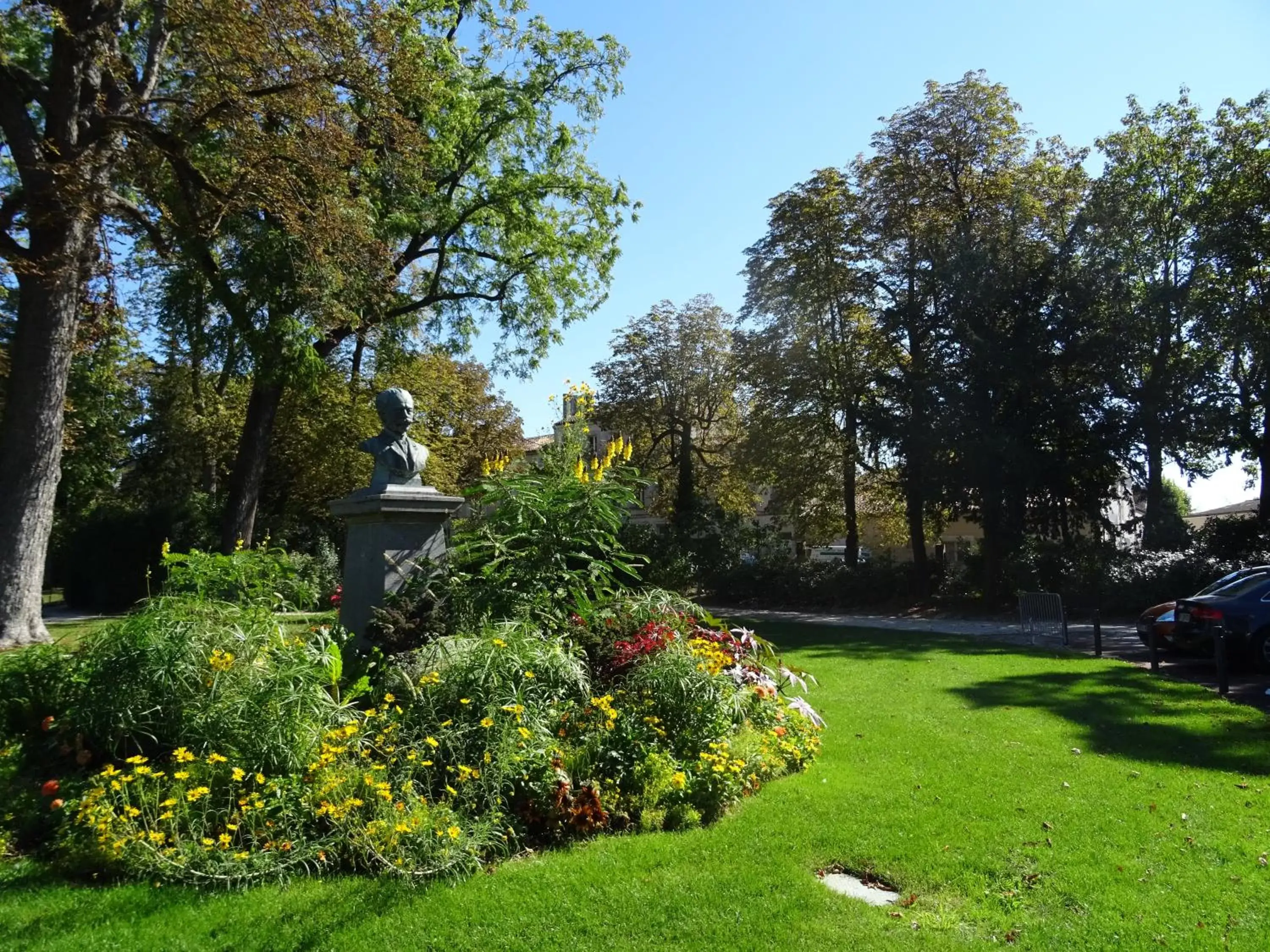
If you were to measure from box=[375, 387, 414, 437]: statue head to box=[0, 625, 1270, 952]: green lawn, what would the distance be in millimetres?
4945

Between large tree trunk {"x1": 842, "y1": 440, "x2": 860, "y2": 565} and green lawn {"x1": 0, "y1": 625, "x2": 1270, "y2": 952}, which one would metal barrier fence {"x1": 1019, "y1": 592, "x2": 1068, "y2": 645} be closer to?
green lawn {"x1": 0, "y1": 625, "x2": 1270, "y2": 952}

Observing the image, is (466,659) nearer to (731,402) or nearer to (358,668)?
(358,668)

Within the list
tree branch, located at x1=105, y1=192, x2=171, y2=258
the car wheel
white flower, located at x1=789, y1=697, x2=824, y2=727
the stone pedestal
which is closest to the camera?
white flower, located at x1=789, y1=697, x2=824, y2=727

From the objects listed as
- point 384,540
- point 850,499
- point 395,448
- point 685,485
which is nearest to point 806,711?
point 384,540

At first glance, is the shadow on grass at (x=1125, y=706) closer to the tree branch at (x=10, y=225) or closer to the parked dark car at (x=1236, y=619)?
the parked dark car at (x=1236, y=619)

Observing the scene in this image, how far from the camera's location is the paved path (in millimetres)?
11945

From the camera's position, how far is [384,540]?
823cm

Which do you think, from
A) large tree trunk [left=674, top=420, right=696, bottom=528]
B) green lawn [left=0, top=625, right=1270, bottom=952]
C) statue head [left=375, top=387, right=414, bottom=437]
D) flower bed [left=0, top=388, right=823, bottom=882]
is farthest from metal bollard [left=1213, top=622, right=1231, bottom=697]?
large tree trunk [left=674, top=420, right=696, bottom=528]

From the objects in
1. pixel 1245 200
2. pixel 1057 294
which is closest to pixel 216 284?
pixel 1057 294

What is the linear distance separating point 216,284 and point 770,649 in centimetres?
1243

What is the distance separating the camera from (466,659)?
6.11 meters

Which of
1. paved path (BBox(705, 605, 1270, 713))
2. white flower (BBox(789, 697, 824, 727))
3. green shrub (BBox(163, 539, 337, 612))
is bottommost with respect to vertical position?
paved path (BBox(705, 605, 1270, 713))

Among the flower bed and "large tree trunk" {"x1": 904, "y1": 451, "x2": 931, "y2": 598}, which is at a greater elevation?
"large tree trunk" {"x1": 904, "y1": 451, "x2": 931, "y2": 598}

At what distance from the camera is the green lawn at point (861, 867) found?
4.02 meters
